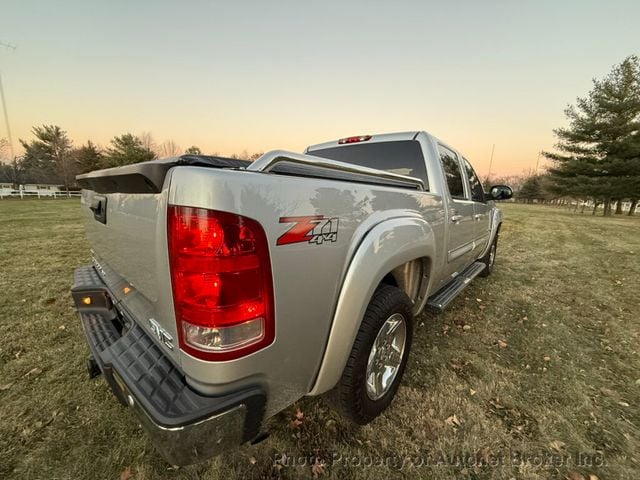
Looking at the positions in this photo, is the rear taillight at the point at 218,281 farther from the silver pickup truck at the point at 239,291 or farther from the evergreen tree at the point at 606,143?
the evergreen tree at the point at 606,143

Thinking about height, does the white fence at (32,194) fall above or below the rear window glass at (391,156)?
below

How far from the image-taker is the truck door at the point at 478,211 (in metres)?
3.91

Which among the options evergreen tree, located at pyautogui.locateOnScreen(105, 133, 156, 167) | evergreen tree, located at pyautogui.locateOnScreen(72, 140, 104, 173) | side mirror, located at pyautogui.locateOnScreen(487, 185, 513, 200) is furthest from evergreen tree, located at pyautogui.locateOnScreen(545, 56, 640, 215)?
evergreen tree, located at pyautogui.locateOnScreen(72, 140, 104, 173)

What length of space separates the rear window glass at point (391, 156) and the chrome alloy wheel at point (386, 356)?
1.38 metres

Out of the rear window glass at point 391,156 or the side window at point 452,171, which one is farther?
the side window at point 452,171

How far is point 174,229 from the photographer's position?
112 cm

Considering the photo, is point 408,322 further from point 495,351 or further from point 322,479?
point 495,351

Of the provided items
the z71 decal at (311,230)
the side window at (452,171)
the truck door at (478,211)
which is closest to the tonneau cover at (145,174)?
the z71 decal at (311,230)

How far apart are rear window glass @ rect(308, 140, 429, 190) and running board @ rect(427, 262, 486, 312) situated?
3.67 feet

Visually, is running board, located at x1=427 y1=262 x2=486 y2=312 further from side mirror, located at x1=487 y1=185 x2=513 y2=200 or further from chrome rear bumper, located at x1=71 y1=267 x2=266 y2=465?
chrome rear bumper, located at x1=71 y1=267 x2=266 y2=465

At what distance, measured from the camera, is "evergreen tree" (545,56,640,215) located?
22312mm

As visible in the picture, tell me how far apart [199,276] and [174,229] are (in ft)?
0.68

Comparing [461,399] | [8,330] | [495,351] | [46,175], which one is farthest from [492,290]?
[46,175]

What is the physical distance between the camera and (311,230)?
4.31 feet
